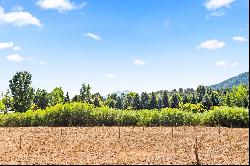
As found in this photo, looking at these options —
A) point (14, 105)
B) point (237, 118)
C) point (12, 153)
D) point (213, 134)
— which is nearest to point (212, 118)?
point (237, 118)

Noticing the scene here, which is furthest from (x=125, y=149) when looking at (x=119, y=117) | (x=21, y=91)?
(x=21, y=91)

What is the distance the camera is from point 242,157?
2347 cm

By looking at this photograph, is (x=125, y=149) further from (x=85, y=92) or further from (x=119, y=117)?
(x=85, y=92)

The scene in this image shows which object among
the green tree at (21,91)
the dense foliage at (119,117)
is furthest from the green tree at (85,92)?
the dense foliage at (119,117)

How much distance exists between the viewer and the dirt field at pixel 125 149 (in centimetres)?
2302

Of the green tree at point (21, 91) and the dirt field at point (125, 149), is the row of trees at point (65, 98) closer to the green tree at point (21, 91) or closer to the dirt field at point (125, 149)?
the green tree at point (21, 91)

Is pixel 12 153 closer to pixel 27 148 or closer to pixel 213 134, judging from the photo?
pixel 27 148

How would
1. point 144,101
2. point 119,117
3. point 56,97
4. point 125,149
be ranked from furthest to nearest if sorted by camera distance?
point 144,101 < point 56,97 < point 119,117 < point 125,149

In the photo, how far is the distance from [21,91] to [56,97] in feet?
77.6

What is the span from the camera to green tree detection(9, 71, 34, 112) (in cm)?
8919

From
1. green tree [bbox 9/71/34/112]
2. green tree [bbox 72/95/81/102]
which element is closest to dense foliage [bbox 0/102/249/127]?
green tree [bbox 9/71/34/112]

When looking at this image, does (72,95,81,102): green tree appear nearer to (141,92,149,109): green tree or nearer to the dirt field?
(141,92,149,109): green tree

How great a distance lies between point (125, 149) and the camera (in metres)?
28.0

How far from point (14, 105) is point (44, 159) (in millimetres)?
68257
